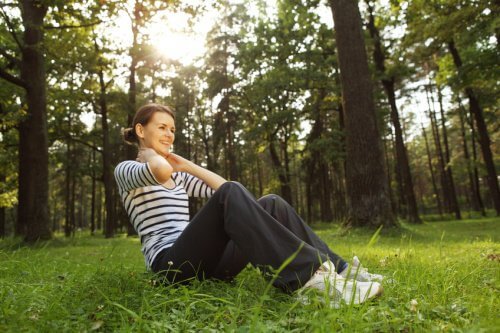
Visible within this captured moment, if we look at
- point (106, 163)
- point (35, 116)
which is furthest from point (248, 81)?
point (35, 116)

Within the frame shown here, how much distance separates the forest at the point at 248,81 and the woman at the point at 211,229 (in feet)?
21.4

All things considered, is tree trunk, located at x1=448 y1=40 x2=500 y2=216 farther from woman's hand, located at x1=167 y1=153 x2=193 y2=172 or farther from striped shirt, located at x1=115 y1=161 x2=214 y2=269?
striped shirt, located at x1=115 y1=161 x2=214 y2=269

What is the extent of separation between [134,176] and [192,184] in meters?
0.88

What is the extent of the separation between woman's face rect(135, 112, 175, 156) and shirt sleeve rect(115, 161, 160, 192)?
0.38 meters

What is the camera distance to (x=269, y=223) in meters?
2.37

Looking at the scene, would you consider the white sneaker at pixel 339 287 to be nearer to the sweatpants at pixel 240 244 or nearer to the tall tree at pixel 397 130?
the sweatpants at pixel 240 244

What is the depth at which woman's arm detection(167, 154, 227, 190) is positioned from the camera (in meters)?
3.25

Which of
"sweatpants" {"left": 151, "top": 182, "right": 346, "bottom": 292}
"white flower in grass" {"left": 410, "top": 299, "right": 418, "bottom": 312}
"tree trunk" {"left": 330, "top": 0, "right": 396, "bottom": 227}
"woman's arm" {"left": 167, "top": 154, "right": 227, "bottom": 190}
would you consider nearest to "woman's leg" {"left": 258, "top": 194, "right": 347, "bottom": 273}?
"sweatpants" {"left": 151, "top": 182, "right": 346, "bottom": 292}

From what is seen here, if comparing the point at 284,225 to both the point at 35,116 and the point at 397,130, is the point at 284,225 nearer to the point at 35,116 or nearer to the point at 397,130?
the point at 35,116

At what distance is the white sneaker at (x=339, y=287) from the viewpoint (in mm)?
2076

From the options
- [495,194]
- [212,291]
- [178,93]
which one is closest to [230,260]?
[212,291]

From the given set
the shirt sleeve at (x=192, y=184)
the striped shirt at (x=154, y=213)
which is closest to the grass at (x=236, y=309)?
the striped shirt at (x=154, y=213)

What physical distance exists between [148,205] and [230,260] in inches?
29.7

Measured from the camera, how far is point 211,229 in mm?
2627
